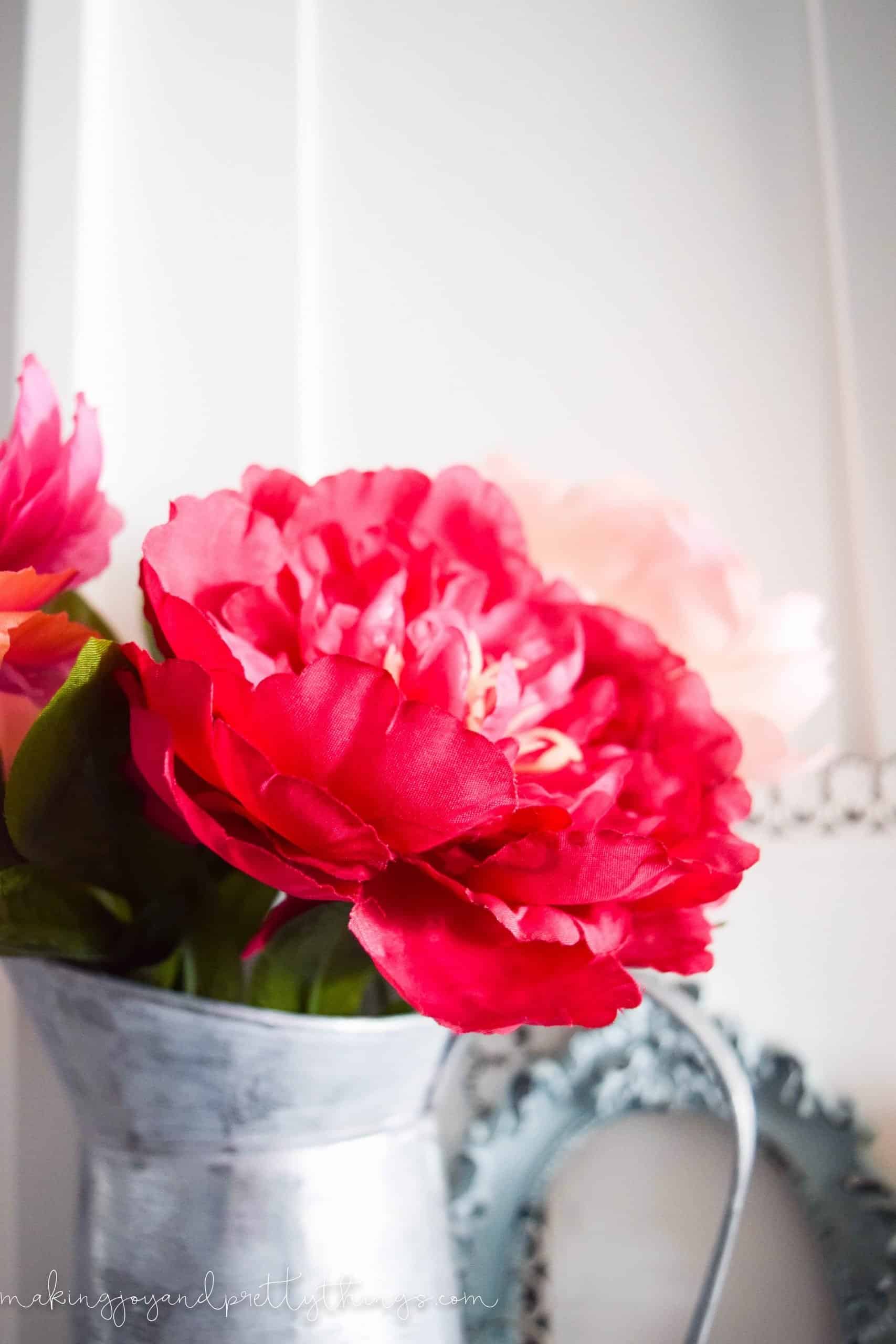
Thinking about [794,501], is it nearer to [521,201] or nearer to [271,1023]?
[521,201]

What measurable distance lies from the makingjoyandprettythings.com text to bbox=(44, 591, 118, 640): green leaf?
8.5 inches

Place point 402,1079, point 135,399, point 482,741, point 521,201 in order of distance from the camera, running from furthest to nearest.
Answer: point 521,201 → point 135,399 → point 402,1079 → point 482,741

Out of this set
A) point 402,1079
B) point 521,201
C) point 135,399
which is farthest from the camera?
point 521,201

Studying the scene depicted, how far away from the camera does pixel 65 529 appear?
0.94 ft

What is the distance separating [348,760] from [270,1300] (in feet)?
0.61

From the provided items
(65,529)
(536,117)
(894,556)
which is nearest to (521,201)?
(536,117)

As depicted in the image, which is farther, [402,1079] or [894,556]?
A: [894,556]

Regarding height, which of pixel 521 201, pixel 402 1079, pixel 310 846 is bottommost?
pixel 402 1079

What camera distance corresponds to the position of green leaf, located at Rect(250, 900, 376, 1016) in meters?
0.30

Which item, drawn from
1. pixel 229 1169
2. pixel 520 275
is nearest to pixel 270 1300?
pixel 229 1169

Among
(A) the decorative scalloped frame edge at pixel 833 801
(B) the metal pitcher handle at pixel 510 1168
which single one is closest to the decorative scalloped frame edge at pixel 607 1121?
(B) the metal pitcher handle at pixel 510 1168

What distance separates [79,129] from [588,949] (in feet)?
1.89

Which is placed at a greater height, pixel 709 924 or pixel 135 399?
pixel 135 399

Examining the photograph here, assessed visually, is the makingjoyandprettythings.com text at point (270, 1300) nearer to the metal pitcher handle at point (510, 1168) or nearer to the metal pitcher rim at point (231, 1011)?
the metal pitcher rim at point (231, 1011)
